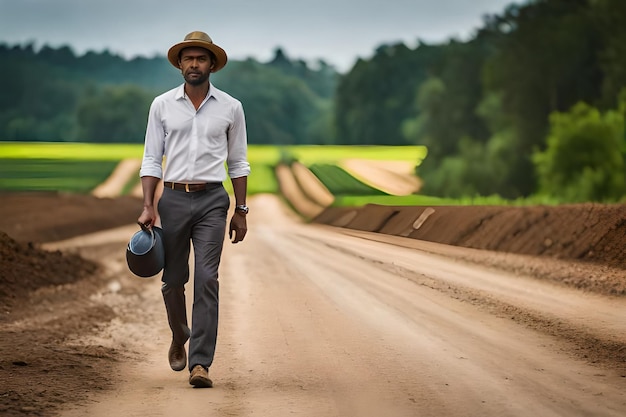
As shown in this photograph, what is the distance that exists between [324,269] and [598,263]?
3.59m

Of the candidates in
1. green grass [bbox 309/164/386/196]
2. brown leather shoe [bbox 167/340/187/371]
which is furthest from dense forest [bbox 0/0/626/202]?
brown leather shoe [bbox 167/340/187/371]

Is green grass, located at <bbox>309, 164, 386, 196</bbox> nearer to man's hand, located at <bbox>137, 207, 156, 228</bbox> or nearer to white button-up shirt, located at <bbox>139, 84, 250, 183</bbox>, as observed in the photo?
white button-up shirt, located at <bbox>139, 84, 250, 183</bbox>

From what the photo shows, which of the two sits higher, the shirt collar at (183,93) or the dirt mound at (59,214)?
the shirt collar at (183,93)

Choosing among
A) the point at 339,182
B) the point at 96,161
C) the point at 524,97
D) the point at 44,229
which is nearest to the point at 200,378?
the point at 339,182

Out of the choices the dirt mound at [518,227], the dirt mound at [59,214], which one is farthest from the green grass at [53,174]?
the dirt mound at [518,227]

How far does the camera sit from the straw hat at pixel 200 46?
686 cm

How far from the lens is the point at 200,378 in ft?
22.9

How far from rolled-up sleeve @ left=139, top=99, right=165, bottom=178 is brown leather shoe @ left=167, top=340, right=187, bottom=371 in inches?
46.9

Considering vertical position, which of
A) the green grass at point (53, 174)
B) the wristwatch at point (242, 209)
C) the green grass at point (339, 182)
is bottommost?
the green grass at point (53, 174)

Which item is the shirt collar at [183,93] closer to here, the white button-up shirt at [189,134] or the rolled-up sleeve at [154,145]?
the white button-up shirt at [189,134]

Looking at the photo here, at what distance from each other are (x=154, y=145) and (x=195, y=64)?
549mm

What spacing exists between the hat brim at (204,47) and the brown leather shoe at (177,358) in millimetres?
1817

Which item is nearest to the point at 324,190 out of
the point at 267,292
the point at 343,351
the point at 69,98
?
the point at 267,292

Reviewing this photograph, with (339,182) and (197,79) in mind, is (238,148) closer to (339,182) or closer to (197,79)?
(197,79)
